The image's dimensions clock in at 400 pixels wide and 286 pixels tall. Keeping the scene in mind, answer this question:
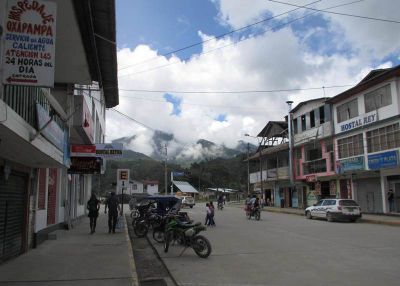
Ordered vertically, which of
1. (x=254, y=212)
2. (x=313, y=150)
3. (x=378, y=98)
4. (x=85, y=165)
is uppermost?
(x=378, y=98)

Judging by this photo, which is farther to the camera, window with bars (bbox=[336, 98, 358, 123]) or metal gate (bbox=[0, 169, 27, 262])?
window with bars (bbox=[336, 98, 358, 123])

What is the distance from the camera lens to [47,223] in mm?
17375

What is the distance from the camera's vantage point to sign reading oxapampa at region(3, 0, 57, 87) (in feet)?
22.6

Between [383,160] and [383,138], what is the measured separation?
177 cm

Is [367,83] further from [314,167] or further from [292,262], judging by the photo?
[292,262]

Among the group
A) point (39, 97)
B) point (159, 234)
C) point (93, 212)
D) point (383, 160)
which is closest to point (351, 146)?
point (383, 160)

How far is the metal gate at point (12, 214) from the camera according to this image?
10.8m

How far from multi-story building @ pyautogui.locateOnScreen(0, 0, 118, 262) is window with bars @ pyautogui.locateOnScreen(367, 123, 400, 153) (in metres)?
19.6

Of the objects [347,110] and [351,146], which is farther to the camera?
[347,110]

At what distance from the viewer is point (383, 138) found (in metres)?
31.5

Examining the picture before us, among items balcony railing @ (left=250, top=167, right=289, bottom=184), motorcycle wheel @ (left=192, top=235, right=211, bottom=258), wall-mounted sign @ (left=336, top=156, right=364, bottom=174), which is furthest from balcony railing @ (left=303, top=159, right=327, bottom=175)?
motorcycle wheel @ (left=192, top=235, right=211, bottom=258)

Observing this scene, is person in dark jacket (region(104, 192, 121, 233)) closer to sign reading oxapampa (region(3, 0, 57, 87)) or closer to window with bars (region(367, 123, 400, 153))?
sign reading oxapampa (region(3, 0, 57, 87))

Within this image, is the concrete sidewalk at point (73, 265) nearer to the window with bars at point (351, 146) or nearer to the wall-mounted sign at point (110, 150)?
the wall-mounted sign at point (110, 150)

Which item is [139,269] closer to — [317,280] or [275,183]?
[317,280]
